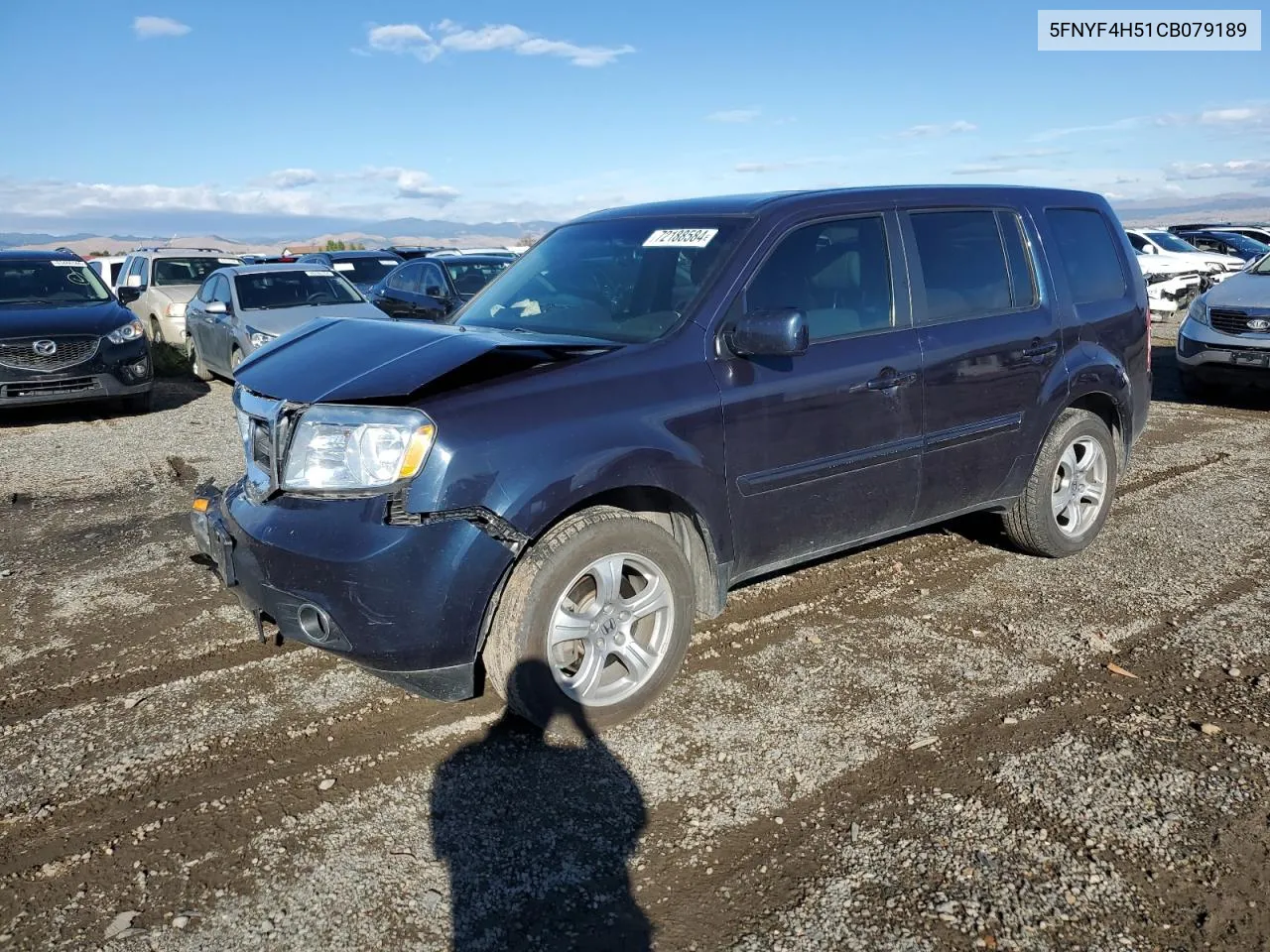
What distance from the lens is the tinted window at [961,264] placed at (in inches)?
173

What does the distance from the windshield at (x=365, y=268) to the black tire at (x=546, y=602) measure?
15.1 meters

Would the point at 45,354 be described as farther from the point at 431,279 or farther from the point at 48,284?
the point at 431,279

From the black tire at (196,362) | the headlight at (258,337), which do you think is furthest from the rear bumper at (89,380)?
the black tire at (196,362)

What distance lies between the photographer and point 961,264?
4562mm

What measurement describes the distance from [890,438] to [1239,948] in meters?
2.25

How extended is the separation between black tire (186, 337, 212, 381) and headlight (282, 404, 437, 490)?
1012 cm

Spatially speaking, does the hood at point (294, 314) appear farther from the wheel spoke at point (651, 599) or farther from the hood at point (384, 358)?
the wheel spoke at point (651, 599)

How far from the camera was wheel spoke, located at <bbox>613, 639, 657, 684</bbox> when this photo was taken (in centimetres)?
354

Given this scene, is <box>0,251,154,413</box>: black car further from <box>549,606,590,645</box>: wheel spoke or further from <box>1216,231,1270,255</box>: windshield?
<box>1216,231,1270,255</box>: windshield

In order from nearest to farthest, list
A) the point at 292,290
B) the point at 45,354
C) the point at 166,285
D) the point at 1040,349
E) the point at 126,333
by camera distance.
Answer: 1. the point at 1040,349
2. the point at 45,354
3. the point at 126,333
4. the point at 292,290
5. the point at 166,285

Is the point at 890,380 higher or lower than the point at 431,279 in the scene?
lower

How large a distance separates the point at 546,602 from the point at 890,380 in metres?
1.83

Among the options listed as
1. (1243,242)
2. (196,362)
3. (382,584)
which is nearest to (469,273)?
(196,362)

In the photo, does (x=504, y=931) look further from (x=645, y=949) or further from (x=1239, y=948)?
(x=1239, y=948)
